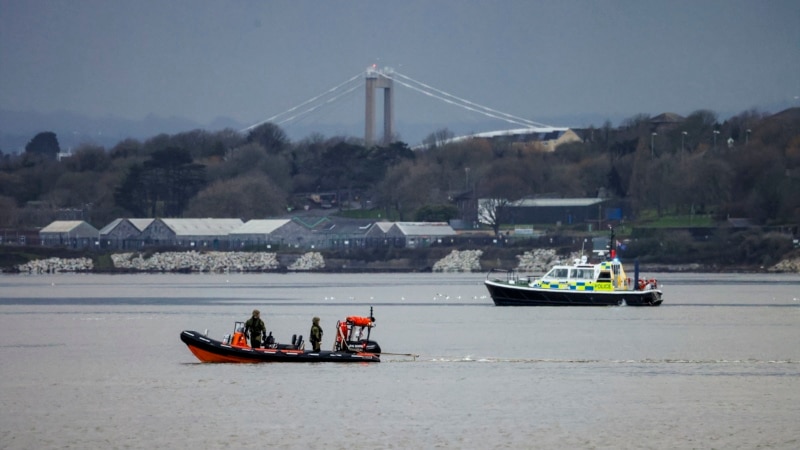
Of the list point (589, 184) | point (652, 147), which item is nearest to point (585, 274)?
point (652, 147)

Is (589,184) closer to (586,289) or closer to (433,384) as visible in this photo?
(586,289)

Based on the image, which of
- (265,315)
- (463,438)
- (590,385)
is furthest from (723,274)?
(463,438)

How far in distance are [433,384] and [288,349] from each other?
14.5 feet

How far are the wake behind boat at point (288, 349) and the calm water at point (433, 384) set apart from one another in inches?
16.9

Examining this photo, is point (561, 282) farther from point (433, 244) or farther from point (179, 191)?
point (179, 191)

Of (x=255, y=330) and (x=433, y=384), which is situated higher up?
(x=255, y=330)

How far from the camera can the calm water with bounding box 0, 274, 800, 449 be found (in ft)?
98.4

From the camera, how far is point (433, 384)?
3819 cm

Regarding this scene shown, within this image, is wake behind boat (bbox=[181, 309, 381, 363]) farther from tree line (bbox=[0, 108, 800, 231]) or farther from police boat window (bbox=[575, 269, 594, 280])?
tree line (bbox=[0, 108, 800, 231])

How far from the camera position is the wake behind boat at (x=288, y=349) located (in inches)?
1577

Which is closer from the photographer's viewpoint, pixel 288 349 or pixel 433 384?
pixel 433 384

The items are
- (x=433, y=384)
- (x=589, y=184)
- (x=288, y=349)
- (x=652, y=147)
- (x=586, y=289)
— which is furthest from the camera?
(x=589, y=184)

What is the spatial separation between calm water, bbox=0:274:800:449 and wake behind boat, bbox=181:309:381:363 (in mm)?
430

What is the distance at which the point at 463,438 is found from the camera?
29297mm
